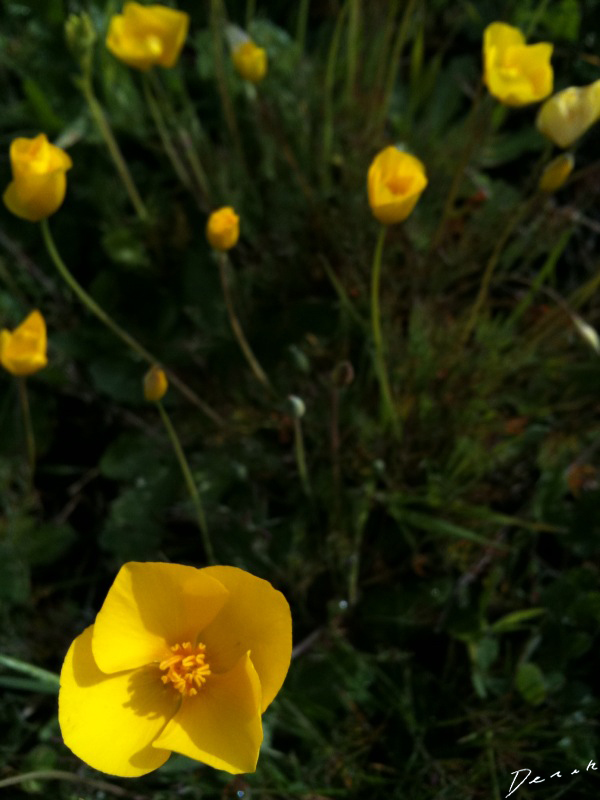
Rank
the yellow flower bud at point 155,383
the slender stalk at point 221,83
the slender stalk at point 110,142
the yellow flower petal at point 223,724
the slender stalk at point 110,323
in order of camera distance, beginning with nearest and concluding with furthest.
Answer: the yellow flower petal at point 223,724 < the yellow flower bud at point 155,383 < the slender stalk at point 110,323 < the slender stalk at point 110,142 < the slender stalk at point 221,83

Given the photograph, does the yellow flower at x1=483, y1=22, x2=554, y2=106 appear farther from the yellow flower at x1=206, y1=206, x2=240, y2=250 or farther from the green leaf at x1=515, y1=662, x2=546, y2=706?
the green leaf at x1=515, y1=662, x2=546, y2=706

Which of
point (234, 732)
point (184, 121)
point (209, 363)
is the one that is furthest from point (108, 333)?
point (234, 732)

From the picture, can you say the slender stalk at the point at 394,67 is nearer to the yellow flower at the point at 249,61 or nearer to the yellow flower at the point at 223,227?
the yellow flower at the point at 249,61

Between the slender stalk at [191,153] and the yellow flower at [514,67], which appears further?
the slender stalk at [191,153]

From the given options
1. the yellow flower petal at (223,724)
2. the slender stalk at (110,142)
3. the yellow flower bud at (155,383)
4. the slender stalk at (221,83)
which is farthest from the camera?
the slender stalk at (221,83)

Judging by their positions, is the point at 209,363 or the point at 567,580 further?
the point at 209,363

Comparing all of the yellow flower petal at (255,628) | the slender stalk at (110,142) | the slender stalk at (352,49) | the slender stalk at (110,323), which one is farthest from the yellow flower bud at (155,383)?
the slender stalk at (352,49)

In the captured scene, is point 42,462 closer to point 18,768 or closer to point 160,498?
point 160,498
